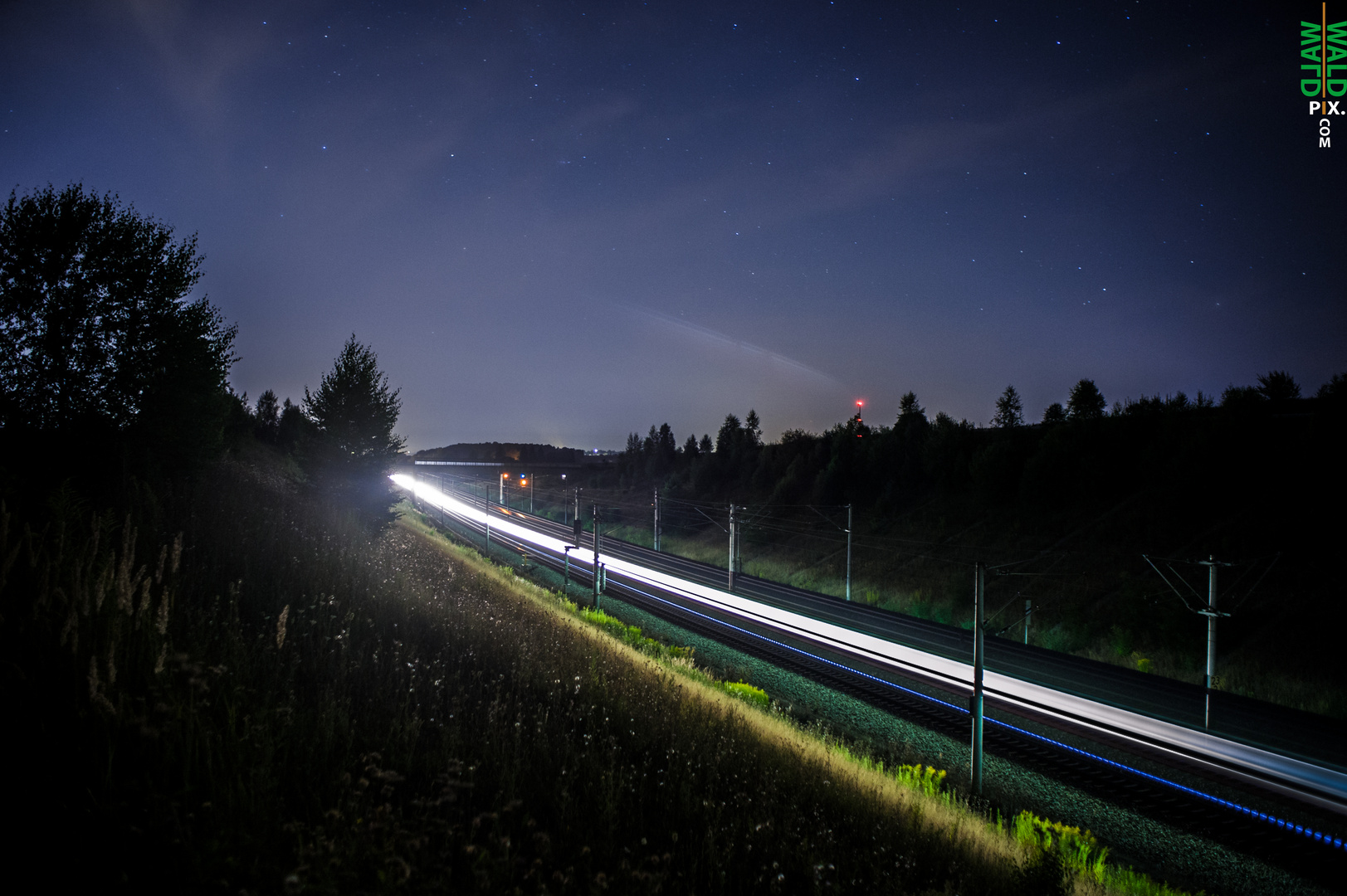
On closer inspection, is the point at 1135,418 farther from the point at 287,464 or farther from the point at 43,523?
the point at 287,464

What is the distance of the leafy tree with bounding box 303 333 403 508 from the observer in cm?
2638

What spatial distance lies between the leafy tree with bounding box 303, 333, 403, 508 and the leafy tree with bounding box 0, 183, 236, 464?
7923mm

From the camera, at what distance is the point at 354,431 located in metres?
27.1

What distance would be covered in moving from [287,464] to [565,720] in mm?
39247

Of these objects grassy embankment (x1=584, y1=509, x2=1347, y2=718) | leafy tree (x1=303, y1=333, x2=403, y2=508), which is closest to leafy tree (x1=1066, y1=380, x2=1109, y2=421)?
grassy embankment (x1=584, y1=509, x2=1347, y2=718)

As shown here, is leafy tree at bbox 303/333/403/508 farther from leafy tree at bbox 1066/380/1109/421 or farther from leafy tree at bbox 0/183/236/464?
leafy tree at bbox 1066/380/1109/421

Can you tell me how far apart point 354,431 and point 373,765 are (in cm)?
2667

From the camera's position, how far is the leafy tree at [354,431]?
26.4 m

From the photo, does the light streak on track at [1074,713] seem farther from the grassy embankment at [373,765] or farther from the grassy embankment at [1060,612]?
the grassy embankment at [373,765]

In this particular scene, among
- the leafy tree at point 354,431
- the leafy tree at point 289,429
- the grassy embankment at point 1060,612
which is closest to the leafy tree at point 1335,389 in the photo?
the grassy embankment at point 1060,612

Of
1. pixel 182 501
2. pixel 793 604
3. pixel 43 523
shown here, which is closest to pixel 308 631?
pixel 43 523

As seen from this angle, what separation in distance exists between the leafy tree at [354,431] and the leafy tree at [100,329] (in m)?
7.92

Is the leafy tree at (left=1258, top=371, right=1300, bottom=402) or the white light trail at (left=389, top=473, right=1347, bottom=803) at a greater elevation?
the leafy tree at (left=1258, top=371, right=1300, bottom=402)

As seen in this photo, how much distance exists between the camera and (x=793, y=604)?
97.2 feet
